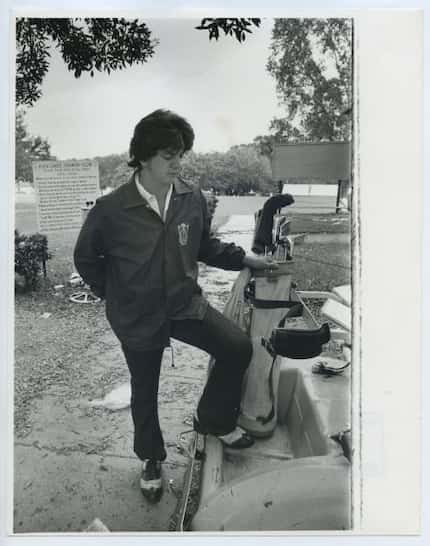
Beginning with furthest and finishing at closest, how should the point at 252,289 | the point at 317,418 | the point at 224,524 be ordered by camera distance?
the point at 252,289 < the point at 317,418 < the point at 224,524

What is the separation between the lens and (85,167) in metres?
1.84

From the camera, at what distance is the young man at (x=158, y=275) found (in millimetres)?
1743

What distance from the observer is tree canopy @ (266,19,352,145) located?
182cm

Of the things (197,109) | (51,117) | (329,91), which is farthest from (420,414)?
(51,117)

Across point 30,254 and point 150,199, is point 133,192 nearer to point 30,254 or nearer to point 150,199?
point 150,199

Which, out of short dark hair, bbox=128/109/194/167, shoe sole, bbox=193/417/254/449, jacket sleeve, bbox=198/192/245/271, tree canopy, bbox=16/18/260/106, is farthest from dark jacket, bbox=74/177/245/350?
tree canopy, bbox=16/18/260/106

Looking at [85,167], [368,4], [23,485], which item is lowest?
[23,485]

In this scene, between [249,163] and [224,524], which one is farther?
[249,163]

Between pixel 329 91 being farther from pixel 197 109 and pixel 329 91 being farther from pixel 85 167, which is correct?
pixel 85 167

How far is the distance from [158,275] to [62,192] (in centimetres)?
48

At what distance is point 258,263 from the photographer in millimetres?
1877

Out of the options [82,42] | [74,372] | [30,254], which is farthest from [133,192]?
[74,372]

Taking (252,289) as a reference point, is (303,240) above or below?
above

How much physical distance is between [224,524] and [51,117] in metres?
1.50
